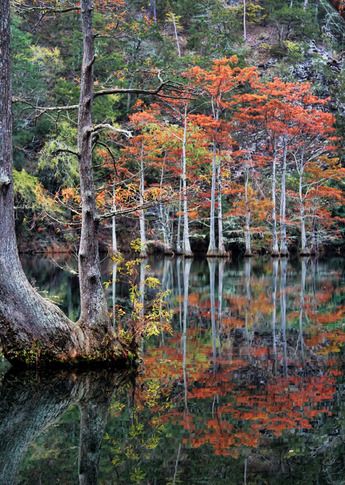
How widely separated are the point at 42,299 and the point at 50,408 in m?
1.49

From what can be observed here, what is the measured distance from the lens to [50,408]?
14.8 ft

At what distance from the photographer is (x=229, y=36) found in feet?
119

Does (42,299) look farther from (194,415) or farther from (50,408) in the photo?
(194,415)

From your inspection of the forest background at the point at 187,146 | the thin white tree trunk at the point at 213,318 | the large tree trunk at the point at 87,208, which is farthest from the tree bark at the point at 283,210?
the large tree trunk at the point at 87,208

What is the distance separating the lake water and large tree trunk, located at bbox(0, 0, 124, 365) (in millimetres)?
258

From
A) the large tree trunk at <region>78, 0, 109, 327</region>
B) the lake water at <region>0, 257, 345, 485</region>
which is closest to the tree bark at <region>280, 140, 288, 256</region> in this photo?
the lake water at <region>0, 257, 345, 485</region>

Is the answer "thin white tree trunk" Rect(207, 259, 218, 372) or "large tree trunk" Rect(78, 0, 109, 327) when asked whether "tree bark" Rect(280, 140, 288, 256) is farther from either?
"large tree trunk" Rect(78, 0, 109, 327)

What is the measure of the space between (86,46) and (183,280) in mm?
9828

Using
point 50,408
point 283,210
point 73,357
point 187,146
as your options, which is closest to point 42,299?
point 73,357

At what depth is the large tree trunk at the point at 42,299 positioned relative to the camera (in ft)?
18.2

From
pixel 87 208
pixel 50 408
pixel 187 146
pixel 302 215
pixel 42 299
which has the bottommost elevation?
pixel 50 408

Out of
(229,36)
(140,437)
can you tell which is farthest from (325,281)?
(229,36)

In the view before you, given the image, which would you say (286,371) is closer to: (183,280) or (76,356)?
(76,356)

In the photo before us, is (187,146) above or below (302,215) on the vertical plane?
above
